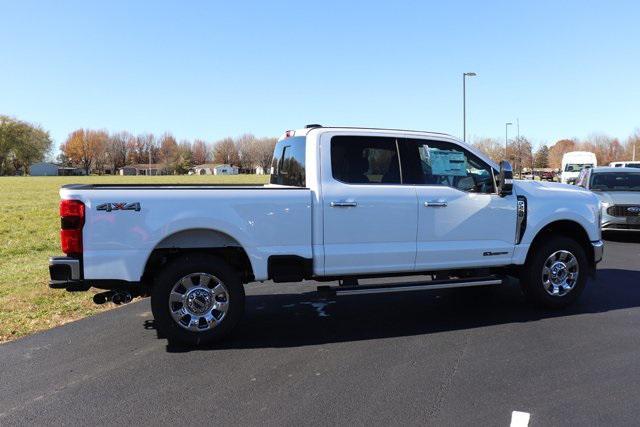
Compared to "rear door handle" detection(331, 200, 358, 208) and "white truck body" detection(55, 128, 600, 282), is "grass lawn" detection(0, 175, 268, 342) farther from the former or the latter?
"rear door handle" detection(331, 200, 358, 208)

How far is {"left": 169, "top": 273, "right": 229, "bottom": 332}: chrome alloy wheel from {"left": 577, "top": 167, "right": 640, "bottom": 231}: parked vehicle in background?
928 cm

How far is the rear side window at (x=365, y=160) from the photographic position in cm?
561

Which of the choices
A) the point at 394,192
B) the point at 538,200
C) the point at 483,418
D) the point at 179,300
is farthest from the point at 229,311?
the point at 538,200

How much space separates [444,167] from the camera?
602cm

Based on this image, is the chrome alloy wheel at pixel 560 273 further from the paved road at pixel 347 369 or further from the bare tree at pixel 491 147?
the bare tree at pixel 491 147

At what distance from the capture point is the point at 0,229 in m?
14.9

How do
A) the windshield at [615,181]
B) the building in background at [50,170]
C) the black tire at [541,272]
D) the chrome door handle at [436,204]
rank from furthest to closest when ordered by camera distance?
1. the building in background at [50,170]
2. the windshield at [615,181]
3. the black tire at [541,272]
4. the chrome door handle at [436,204]

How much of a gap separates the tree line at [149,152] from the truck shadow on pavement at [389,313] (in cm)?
14756

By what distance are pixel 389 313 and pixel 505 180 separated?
2027 mm

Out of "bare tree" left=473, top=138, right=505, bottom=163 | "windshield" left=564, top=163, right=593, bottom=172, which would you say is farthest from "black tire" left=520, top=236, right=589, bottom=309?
"bare tree" left=473, top=138, right=505, bottom=163

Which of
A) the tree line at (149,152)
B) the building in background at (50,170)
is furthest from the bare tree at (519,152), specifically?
the building in background at (50,170)

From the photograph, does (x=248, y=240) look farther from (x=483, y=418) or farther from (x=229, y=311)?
(x=483, y=418)

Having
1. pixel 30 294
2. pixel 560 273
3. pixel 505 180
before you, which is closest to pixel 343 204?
pixel 505 180

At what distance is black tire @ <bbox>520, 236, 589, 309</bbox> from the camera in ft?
20.6
